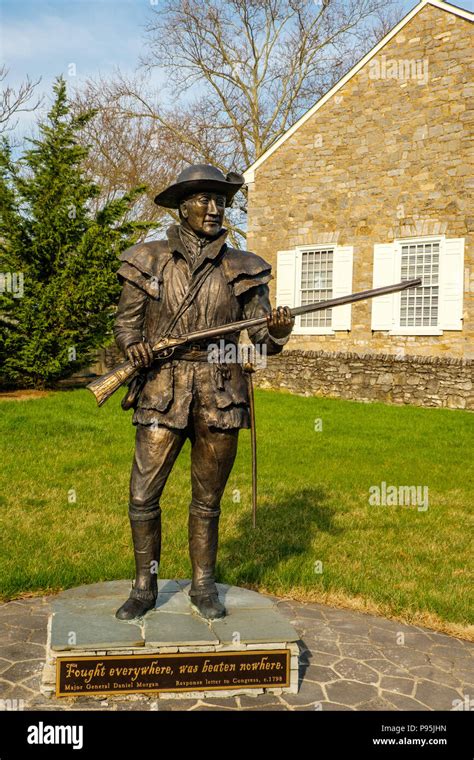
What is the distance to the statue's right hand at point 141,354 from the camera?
4.31m

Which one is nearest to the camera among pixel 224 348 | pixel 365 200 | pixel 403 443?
pixel 224 348

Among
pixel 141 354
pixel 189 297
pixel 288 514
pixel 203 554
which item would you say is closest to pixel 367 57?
pixel 288 514

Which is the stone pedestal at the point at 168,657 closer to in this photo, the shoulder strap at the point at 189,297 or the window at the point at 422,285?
the shoulder strap at the point at 189,297

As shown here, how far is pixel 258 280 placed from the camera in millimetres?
4680

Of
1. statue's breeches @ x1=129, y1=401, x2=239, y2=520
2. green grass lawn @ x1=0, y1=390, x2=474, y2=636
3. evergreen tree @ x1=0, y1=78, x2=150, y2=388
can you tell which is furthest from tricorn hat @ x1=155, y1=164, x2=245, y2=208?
evergreen tree @ x1=0, y1=78, x2=150, y2=388

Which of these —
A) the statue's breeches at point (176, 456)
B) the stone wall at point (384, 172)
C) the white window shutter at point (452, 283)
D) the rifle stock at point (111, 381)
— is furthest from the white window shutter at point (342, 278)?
the rifle stock at point (111, 381)

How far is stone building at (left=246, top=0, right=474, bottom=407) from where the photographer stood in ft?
55.2

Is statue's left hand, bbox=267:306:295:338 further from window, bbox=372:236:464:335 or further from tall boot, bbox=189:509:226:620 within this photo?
window, bbox=372:236:464:335

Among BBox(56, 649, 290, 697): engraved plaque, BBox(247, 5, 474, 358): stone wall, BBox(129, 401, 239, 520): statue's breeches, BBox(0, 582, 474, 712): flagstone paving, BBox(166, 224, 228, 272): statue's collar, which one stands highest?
BBox(247, 5, 474, 358): stone wall

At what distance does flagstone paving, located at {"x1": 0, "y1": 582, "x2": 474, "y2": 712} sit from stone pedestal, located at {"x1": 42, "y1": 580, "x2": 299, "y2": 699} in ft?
0.26

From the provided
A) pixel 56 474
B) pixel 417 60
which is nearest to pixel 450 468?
pixel 56 474

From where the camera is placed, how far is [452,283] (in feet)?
55.5
